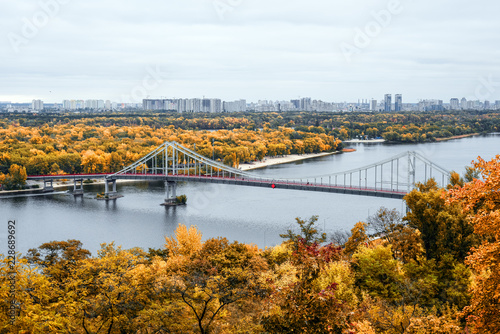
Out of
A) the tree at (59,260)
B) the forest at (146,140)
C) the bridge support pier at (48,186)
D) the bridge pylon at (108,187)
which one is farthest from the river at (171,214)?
the tree at (59,260)

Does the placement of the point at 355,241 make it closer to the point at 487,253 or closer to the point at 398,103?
the point at 487,253

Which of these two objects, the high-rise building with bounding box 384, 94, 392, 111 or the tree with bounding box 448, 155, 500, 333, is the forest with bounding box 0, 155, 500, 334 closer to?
the tree with bounding box 448, 155, 500, 333

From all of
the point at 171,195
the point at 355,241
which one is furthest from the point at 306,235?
the point at 171,195

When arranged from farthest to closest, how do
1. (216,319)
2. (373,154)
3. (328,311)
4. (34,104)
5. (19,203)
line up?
(34,104) → (373,154) → (19,203) → (216,319) → (328,311)

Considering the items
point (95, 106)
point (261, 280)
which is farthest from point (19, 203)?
point (95, 106)

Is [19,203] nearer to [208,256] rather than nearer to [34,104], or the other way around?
[208,256]

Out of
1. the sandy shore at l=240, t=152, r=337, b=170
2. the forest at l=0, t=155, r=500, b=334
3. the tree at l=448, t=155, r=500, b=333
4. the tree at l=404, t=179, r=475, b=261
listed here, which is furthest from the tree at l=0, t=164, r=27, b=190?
the tree at l=448, t=155, r=500, b=333
